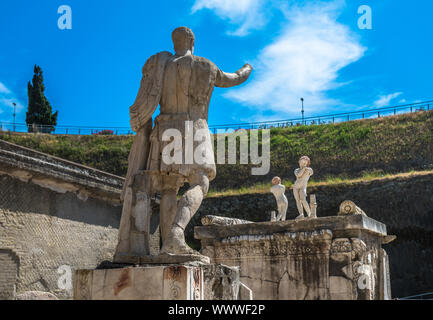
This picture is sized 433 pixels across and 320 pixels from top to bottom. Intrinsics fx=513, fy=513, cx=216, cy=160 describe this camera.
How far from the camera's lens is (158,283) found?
4.57 meters

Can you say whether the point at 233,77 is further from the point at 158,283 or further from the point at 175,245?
the point at 158,283

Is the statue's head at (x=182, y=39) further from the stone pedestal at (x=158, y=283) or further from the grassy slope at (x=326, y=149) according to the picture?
the grassy slope at (x=326, y=149)

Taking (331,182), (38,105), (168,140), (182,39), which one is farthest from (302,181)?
(38,105)

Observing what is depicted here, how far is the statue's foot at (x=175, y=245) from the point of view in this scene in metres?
4.96

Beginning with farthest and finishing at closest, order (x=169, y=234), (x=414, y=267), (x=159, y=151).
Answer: (x=414, y=267) → (x=159, y=151) → (x=169, y=234)

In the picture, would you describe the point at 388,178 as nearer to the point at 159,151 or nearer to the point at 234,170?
the point at 234,170

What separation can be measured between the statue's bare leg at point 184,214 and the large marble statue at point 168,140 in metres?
0.01

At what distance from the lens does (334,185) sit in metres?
27.6

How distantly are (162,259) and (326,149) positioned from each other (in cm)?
3186

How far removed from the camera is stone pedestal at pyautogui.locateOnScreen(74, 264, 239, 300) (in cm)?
451

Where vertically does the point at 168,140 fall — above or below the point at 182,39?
below
